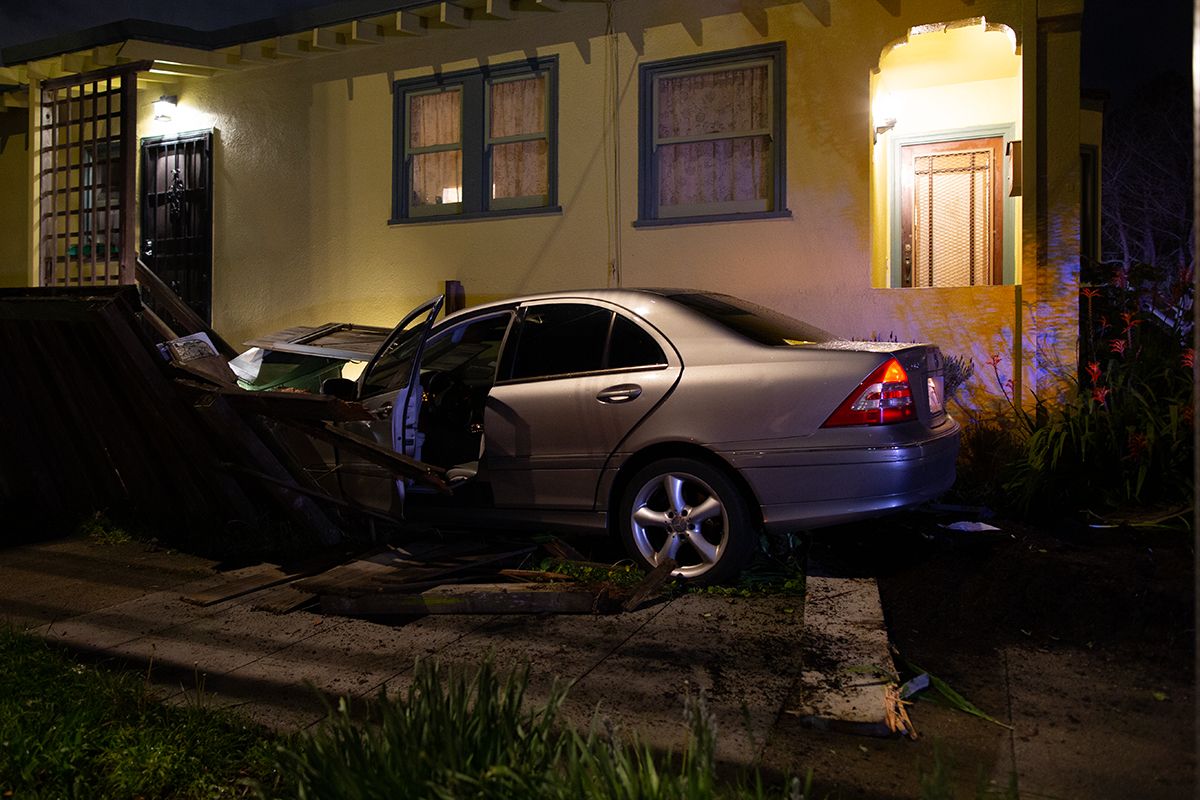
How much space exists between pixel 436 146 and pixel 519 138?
987 mm

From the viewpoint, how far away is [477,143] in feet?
33.6

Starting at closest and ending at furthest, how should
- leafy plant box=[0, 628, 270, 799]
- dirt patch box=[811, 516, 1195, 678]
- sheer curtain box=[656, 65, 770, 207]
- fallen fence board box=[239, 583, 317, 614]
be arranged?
leafy plant box=[0, 628, 270, 799] → dirt patch box=[811, 516, 1195, 678] → fallen fence board box=[239, 583, 317, 614] → sheer curtain box=[656, 65, 770, 207]

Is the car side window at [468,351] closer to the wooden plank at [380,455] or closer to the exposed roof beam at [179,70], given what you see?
the wooden plank at [380,455]

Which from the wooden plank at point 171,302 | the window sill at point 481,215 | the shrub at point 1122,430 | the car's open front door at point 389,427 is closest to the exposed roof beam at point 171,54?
the wooden plank at point 171,302

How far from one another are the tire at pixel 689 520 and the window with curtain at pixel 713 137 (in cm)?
404

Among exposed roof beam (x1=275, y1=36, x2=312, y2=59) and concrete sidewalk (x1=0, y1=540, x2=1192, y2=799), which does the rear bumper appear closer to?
concrete sidewalk (x1=0, y1=540, x2=1192, y2=799)

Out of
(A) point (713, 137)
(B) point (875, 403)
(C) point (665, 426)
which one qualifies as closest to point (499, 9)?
(A) point (713, 137)

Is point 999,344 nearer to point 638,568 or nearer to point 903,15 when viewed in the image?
point 903,15

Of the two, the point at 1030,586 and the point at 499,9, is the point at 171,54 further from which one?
the point at 1030,586

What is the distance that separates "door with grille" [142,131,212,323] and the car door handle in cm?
750

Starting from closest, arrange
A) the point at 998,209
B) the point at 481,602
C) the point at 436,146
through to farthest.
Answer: the point at 481,602 < the point at 998,209 < the point at 436,146

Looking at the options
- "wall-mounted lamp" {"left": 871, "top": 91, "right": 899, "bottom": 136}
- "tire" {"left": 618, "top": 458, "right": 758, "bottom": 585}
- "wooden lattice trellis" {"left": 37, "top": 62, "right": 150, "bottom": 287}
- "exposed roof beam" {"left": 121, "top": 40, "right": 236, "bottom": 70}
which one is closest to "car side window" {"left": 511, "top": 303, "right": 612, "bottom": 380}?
"tire" {"left": 618, "top": 458, "right": 758, "bottom": 585}

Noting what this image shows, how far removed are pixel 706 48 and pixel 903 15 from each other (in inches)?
67.4

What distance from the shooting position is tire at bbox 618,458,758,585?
5.34 meters
